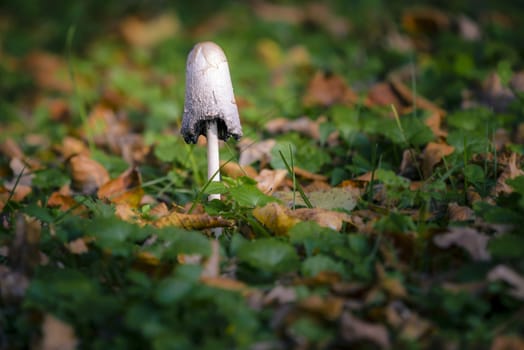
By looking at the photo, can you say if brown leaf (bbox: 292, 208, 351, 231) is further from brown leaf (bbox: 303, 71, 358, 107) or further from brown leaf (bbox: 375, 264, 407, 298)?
brown leaf (bbox: 303, 71, 358, 107)

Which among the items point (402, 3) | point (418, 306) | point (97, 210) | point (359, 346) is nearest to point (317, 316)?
point (359, 346)

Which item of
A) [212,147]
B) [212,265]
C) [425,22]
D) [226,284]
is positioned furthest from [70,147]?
[425,22]

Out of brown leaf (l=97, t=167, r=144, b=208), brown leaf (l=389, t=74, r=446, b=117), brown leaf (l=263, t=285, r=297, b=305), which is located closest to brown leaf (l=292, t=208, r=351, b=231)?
brown leaf (l=263, t=285, r=297, b=305)

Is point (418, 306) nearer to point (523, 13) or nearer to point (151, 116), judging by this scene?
point (151, 116)

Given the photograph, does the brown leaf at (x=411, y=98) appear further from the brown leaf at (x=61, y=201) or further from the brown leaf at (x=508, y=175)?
the brown leaf at (x=61, y=201)

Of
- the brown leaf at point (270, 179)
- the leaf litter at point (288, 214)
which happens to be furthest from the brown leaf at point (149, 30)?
the brown leaf at point (270, 179)
